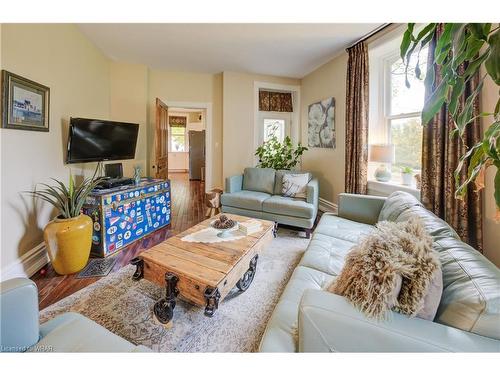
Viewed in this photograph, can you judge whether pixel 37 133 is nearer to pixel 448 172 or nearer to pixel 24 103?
pixel 24 103

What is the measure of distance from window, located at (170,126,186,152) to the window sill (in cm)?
748

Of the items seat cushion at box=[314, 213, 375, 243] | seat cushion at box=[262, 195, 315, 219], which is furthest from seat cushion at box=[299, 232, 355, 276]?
seat cushion at box=[262, 195, 315, 219]

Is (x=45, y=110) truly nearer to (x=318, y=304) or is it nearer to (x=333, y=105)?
(x=318, y=304)

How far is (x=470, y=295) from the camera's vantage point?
0.72m

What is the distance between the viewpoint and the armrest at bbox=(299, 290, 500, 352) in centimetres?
67

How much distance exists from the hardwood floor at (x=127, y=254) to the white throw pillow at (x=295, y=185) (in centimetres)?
154

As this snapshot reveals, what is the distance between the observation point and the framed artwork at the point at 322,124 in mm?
3632

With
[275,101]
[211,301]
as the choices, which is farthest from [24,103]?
[275,101]

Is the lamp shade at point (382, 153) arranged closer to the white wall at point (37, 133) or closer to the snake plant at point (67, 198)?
the snake plant at point (67, 198)

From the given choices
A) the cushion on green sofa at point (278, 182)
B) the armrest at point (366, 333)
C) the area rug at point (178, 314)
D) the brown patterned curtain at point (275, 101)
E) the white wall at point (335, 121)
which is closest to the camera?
the armrest at point (366, 333)

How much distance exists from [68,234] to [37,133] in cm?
104

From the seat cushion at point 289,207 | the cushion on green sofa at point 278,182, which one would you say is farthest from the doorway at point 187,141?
the seat cushion at point 289,207
